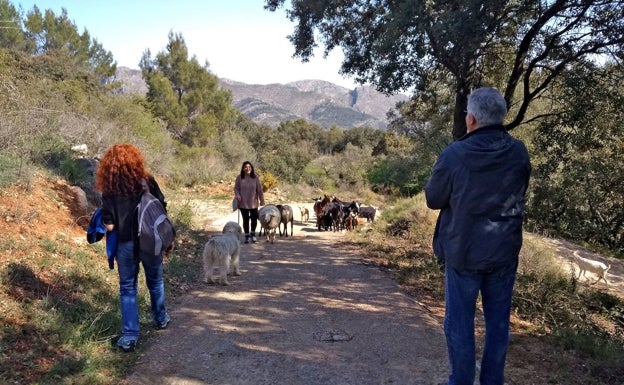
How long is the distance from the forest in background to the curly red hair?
11.6ft

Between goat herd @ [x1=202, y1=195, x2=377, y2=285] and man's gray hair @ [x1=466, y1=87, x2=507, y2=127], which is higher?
man's gray hair @ [x1=466, y1=87, x2=507, y2=127]

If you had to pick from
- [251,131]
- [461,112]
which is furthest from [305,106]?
[461,112]

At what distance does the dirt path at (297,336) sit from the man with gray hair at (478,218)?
119cm

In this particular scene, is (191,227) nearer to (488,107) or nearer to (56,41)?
(488,107)

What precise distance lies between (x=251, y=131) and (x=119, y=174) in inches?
1447

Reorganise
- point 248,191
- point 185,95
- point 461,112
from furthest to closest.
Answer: point 185,95, point 248,191, point 461,112

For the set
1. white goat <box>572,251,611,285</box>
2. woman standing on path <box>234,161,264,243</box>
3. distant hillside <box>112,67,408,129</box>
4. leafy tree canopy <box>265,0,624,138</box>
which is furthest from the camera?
distant hillside <box>112,67,408,129</box>

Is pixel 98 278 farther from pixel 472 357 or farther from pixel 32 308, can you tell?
pixel 472 357

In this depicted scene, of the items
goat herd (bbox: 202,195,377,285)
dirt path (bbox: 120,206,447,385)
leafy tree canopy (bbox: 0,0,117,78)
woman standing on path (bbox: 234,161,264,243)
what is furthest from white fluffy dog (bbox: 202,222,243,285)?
leafy tree canopy (bbox: 0,0,117,78)

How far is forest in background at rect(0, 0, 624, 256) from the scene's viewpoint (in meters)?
7.25

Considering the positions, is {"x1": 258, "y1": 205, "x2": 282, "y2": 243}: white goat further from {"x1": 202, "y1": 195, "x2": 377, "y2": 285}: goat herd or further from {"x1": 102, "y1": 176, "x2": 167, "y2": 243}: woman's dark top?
{"x1": 102, "y1": 176, "x2": 167, "y2": 243}: woman's dark top

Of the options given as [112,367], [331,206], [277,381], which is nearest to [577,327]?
[277,381]

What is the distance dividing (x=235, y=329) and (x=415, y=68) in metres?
4.85

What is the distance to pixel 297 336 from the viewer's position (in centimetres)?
463
